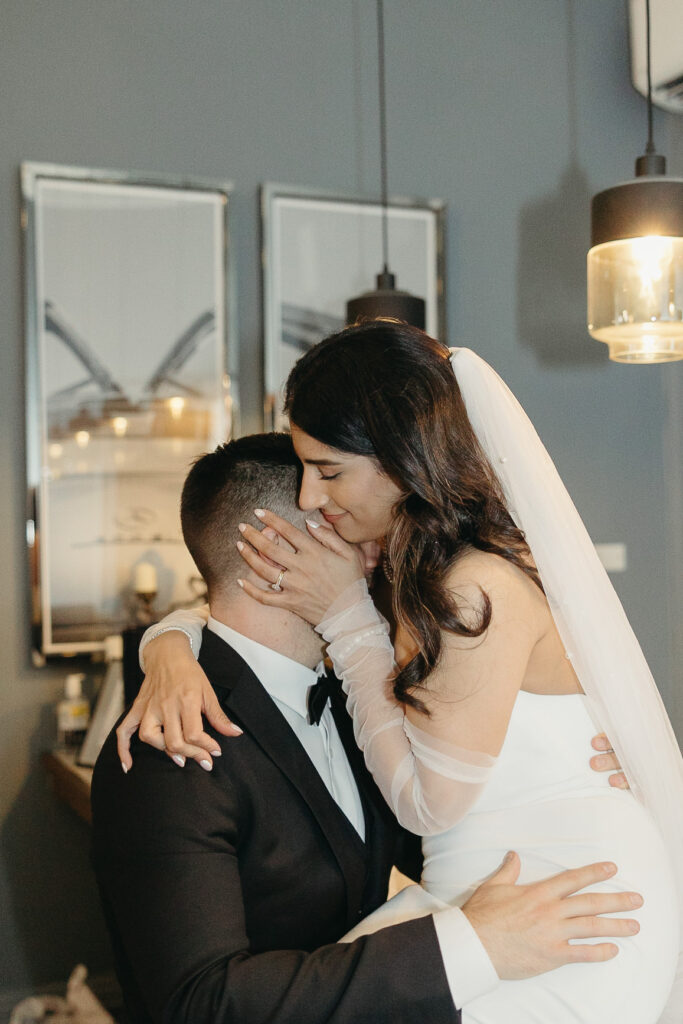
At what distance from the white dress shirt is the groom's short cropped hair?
9 cm

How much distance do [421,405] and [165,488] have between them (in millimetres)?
1769

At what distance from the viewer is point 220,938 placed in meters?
1.02

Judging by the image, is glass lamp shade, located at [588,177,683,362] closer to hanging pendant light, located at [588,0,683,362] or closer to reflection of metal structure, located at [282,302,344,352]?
hanging pendant light, located at [588,0,683,362]

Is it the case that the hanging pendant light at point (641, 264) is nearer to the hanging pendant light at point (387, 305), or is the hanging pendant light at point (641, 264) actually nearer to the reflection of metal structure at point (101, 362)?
the hanging pendant light at point (387, 305)

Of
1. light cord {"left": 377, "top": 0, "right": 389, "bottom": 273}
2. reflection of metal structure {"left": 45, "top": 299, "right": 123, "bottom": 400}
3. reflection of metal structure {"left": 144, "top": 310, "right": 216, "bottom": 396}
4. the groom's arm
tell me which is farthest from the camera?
light cord {"left": 377, "top": 0, "right": 389, "bottom": 273}

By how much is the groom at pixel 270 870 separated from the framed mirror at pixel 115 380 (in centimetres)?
150

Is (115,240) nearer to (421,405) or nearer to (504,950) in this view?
(421,405)

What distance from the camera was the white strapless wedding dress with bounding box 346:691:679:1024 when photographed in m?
1.15

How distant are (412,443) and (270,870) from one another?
0.55 m

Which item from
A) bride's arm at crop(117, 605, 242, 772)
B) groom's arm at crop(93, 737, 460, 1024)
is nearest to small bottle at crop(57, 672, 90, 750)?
bride's arm at crop(117, 605, 242, 772)

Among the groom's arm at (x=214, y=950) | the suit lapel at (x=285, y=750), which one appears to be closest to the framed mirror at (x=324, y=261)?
the suit lapel at (x=285, y=750)

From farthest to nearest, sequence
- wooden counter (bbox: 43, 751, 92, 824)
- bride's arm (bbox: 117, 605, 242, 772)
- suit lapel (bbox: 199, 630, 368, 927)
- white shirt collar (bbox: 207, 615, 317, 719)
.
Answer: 1. wooden counter (bbox: 43, 751, 92, 824)
2. white shirt collar (bbox: 207, 615, 317, 719)
3. suit lapel (bbox: 199, 630, 368, 927)
4. bride's arm (bbox: 117, 605, 242, 772)

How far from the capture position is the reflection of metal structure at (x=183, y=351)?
115 inches

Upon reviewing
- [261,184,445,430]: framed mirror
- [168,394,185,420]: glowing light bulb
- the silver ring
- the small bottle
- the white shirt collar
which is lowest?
the small bottle
